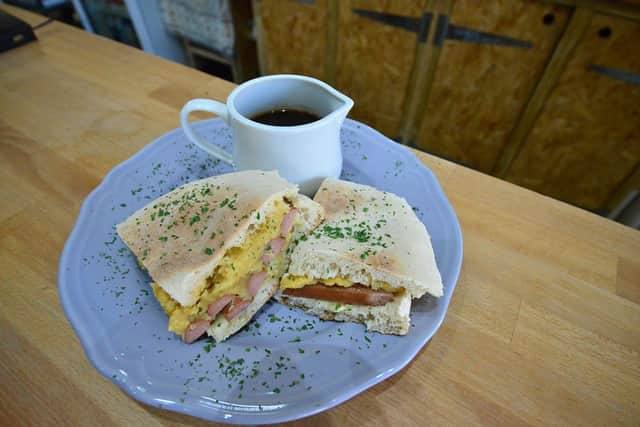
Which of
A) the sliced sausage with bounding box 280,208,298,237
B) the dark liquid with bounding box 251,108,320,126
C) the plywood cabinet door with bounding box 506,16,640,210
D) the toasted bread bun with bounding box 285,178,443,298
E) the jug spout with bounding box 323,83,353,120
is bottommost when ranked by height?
the plywood cabinet door with bounding box 506,16,640,210

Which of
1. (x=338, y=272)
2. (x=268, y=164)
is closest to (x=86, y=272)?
(x=268, y=164)

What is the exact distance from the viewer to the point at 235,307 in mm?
943

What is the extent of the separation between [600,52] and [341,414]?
2.21 meters

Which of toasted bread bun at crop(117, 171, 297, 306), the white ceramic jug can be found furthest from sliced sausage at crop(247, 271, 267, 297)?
the white ceramic jug

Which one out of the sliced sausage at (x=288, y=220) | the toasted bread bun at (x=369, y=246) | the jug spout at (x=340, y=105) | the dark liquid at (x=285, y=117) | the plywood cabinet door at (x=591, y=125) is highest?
the jug spout at (x=340, y=105)

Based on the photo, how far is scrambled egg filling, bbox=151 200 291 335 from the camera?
2.89 feet

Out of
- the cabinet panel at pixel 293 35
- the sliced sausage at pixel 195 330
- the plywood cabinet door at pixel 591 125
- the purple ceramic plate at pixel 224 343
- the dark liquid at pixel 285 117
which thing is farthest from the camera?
the cabinet panel at pixel 293 35

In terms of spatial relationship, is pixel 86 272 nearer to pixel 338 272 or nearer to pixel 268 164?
pixel 268 164

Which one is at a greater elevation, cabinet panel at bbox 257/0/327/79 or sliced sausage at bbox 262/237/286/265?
sliced sausage at bbox 262/237/286/265

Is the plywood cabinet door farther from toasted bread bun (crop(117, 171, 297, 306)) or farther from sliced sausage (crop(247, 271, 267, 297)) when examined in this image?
sliced sausage (crop(247, 271, 267, 297))

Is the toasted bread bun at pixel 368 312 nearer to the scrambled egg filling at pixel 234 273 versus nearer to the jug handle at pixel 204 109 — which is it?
the scrambled egg filling at pixel 234 273

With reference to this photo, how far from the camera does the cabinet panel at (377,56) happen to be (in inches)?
90.9

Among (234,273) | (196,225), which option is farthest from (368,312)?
(196,225)

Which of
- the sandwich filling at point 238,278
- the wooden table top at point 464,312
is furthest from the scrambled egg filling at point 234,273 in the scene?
the wooden table top at point 464,312
